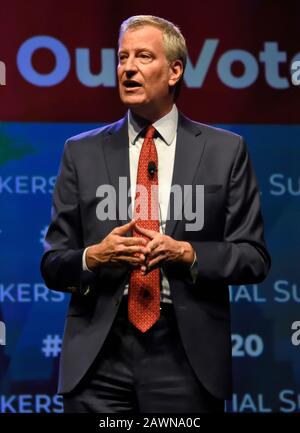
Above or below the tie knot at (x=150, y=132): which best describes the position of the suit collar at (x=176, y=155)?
below

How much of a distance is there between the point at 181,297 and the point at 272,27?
2058 mm

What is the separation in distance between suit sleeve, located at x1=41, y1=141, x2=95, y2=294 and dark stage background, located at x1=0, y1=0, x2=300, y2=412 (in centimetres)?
134

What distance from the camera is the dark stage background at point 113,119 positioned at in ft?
15.4

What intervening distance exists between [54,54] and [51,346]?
1386 mm

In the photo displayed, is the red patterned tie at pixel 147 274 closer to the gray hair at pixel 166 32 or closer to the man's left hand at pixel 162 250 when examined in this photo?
the man's left hand at pixel 162 250

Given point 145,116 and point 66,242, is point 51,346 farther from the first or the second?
point 145,116

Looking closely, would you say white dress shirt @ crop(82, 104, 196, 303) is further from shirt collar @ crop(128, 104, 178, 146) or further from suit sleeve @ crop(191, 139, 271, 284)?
suit sleeve @ crop(191, 139, 271, 284)

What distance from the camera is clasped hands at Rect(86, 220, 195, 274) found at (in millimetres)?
3064

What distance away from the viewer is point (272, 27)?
188 inches

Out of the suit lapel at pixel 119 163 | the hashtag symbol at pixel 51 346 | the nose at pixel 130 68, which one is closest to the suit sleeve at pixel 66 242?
the suit lapel at pixel 119 163

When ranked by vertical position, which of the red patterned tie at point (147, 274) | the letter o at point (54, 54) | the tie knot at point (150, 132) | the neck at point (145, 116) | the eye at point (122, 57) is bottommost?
the red patterned tie at point (147, 274)

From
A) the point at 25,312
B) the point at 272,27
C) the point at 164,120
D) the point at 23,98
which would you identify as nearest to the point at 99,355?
the point at 164,120

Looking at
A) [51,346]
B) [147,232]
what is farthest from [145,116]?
[51,346]
